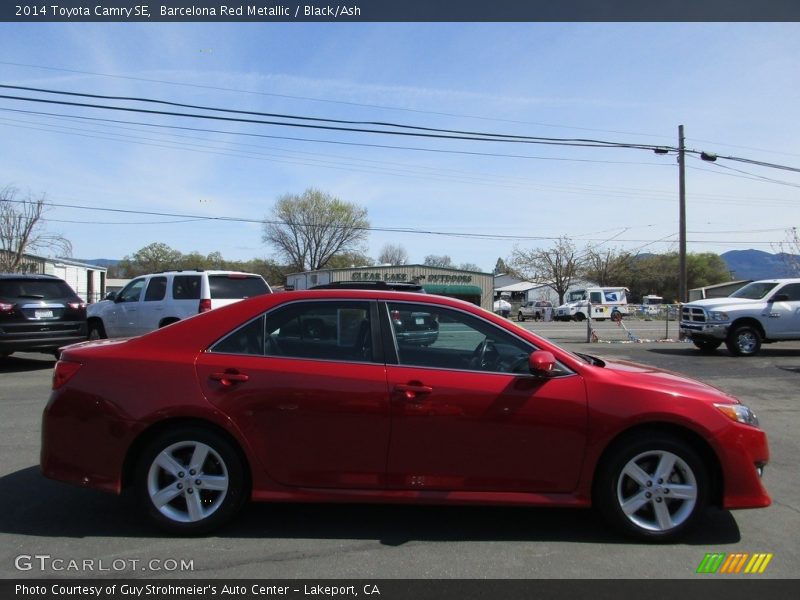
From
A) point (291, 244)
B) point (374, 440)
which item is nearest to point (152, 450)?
point (374, 440)

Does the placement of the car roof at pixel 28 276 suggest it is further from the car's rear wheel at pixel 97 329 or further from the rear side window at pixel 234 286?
the rear side window at pixel 234 286

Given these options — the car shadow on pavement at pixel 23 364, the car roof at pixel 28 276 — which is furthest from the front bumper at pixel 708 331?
the car shadow on pavement at pixel 23 364

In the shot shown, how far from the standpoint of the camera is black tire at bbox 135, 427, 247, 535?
148 inches

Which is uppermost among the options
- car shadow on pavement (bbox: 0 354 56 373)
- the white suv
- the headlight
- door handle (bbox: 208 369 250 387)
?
the white suv

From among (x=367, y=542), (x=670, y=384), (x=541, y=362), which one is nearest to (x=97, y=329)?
(x=367, y=542)

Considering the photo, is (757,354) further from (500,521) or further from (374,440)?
(374,440)

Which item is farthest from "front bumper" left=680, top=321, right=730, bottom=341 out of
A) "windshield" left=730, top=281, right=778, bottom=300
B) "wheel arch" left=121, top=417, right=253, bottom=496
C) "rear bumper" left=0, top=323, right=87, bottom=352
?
"rear bumper" left=0, top=323, right=87, bottom=352

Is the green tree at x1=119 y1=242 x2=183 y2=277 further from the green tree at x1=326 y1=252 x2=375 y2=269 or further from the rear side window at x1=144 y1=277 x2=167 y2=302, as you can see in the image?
the rear side window at x1=144 y1=277 x2=167 y2=302

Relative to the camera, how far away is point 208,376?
3.82m

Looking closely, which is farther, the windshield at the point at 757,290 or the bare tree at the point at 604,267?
the bare tree at the point at 604,267

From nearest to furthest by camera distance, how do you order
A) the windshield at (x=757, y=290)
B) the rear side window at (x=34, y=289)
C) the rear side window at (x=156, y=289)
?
the rear side window at (x=34, y=289), the rear side window at (x=156, y=289), the windshield at (x=757, y=290)

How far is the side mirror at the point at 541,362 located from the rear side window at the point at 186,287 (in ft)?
29.5

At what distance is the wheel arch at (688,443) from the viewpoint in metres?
3.76

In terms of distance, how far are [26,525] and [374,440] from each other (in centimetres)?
245
